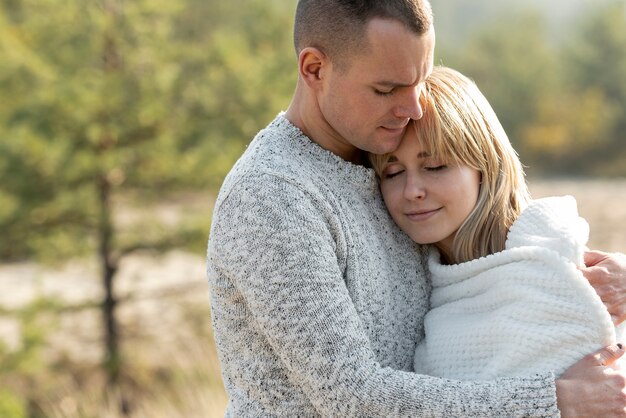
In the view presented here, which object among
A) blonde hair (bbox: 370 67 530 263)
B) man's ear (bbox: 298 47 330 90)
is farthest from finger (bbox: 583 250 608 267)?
man's ear (bbox: 298 47 330 90)

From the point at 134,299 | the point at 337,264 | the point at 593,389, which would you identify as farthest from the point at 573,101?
the point at 337,264

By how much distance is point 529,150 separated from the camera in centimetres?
2489

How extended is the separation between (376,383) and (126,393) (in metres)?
6.12

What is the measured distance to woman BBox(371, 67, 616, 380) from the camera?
1.70 meters

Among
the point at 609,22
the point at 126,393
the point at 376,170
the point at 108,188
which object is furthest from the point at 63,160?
the point at 609,22

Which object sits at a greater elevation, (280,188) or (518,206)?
(280,188)

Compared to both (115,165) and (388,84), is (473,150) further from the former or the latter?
(115,165)

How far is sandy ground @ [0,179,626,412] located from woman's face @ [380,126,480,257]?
12.4ft

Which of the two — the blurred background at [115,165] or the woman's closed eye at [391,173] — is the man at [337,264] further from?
the blurred background at [115,165]

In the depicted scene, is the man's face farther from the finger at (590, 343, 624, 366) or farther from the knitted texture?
the finger at (590, 343, 624, 366)

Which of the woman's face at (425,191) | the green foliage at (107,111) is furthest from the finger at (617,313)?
the green foliage at (107,111)

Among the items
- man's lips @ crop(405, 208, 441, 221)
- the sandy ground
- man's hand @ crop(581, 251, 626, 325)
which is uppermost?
man's lips @ crop(405, 208, 441, 221)

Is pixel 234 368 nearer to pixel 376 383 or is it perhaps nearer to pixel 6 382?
pixel 376 383

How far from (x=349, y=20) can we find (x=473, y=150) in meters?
0.42
